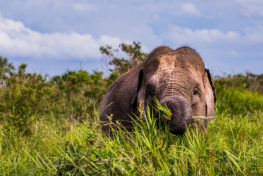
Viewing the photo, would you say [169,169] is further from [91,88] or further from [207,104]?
[91,88]

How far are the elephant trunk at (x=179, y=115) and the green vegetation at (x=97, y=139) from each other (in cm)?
11

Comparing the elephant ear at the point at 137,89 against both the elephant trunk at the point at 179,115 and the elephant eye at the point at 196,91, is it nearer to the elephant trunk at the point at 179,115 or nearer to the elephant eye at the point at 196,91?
the elephant eye at the point at 196,91

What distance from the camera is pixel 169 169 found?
3172 millimetres

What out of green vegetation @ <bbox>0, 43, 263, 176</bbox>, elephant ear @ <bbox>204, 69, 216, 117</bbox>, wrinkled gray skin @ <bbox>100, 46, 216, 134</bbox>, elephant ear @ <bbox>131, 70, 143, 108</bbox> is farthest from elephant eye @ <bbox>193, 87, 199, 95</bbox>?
elephant ear @ <bbox>131, 70, 143, 108</bbox>

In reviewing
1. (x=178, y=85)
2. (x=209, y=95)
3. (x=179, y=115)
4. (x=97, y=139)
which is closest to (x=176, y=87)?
(x=178, y=85)

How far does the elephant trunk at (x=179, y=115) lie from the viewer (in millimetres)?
3676

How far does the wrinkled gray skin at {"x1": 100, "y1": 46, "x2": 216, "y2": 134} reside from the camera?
3.77 m

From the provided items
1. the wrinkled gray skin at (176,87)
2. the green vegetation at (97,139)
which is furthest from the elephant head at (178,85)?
the green vegetation at (97,139)

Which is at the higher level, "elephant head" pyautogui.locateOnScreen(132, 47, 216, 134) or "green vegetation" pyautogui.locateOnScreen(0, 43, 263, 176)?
"elephant head" pyautogui.locateOnScreen(132, 47, 216, 134)

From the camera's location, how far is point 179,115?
3680mm

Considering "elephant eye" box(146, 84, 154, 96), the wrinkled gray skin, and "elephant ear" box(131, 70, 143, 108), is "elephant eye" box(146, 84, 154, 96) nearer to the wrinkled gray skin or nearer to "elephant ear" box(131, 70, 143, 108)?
the wrinkled gray skin

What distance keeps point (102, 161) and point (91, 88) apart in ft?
25.7

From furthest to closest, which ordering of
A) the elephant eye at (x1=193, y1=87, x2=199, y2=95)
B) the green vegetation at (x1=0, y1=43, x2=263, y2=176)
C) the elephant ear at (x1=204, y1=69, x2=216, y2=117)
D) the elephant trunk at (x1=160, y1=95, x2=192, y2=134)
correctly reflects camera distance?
the elephant ear at (x1=204, y1=69, x2=216, y2=117), the elephant eye at (x1=193, y1=87, x2=199, y2=95), the elephant trunk at (x1=160, y1=95, x2=192, y2=134), the green vegetation at (x1=0, y1=43, x2=263, y2=176)

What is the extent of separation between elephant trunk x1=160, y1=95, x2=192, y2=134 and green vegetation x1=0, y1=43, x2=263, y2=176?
0.11 meters
